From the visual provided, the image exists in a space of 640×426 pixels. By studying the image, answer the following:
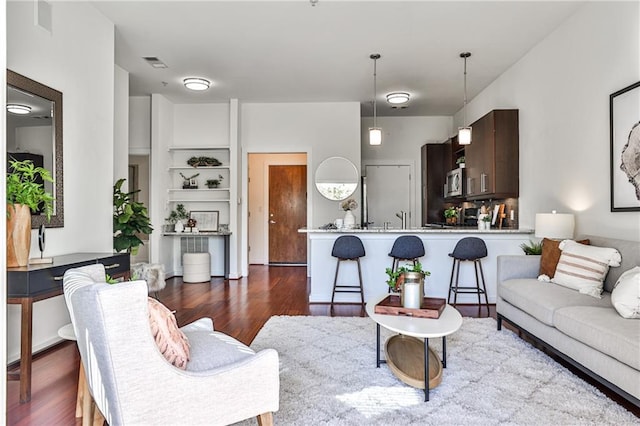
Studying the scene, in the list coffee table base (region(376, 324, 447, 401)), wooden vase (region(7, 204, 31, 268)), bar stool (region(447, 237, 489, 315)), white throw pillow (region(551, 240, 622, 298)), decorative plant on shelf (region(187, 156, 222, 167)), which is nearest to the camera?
coffee table base (region(376, 324, 447, 401))

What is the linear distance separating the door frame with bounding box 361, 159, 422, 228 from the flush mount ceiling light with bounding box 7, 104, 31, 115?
229 inches

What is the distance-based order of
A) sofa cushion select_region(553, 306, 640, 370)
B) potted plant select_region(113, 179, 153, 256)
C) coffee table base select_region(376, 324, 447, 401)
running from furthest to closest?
potted plant select_region(113, 179, 153, 256) → coffee table base select_region(376, 324, 447, 401) → sofa cushion select_region(553, 306, 640, 370)

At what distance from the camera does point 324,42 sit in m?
4.49

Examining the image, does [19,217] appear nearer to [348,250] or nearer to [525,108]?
[348,250]

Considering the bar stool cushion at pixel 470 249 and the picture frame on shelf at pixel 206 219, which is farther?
the picture frame on shelf at pixel 206 219

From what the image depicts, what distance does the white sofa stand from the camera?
6.79 ft

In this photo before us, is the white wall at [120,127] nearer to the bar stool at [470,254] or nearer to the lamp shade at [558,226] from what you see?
the bar stool at [470,254]

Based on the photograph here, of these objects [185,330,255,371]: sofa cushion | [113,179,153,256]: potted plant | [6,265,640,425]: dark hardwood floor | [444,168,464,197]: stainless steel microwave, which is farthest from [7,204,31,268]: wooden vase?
[444,168,464,197]: stainless steel microwave

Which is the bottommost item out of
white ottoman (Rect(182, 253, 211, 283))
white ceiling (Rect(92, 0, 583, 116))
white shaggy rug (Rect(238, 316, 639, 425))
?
white shaggy rug (Rect(238, 316, 639, 425))

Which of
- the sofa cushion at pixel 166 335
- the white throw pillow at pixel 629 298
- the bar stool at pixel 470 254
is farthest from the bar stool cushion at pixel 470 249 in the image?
the sofa cushion at pixel 166 335

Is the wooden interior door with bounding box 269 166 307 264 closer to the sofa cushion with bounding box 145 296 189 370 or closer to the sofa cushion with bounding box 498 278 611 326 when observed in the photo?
the sofa cushion with bounding box 498 278 611 326

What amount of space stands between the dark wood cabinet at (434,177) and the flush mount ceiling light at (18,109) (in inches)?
236

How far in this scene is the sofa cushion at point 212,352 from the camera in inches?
66.9

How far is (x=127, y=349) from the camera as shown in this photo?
4.61 ft
